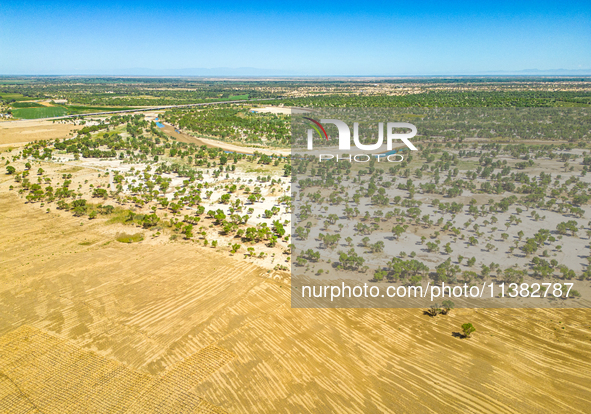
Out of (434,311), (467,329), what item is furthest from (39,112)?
(467,329)

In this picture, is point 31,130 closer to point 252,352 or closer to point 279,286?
point 279,286

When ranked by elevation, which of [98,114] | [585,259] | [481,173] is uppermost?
[98,114]

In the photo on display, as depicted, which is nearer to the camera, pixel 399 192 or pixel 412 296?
pixel 412 296

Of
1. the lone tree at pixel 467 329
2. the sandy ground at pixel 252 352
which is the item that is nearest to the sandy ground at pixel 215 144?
the sandy ground at pixel 252 352

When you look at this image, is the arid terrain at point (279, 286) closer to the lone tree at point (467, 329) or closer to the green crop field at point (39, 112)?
the lone tree at point (467, 329)

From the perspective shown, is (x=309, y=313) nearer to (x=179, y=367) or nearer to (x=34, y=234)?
(x=179, y=367)

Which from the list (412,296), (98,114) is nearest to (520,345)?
(412,296)

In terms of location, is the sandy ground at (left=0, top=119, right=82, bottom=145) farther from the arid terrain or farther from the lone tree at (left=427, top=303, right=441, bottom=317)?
the lone tree at (left=427, top=303, right=441, bottom=317)

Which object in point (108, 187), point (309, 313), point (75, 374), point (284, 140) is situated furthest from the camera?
point (284, 140)
